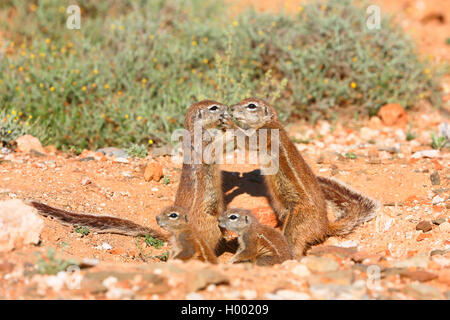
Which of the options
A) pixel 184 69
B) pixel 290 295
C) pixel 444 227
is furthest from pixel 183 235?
pixel 184 69

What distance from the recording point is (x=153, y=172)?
25.0 feet

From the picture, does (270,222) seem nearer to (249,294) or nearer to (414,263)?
(414,263)

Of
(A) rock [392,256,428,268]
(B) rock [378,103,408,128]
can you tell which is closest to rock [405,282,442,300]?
(A) rock [392,256,428,268]

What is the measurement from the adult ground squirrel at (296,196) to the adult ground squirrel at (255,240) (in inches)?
21.4

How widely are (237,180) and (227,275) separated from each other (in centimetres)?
336

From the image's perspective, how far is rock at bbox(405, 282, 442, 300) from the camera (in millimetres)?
4473

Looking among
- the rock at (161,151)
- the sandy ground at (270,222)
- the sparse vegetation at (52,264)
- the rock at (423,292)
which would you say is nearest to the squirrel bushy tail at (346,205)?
the sandy ground at (270,222)

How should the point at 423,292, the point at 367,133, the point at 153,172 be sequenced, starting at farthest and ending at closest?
the point at 367,133 → the point at 153,172 → the point at 423,292

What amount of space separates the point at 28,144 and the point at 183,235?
3.68 m

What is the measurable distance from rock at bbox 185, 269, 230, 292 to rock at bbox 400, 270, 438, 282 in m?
1.46

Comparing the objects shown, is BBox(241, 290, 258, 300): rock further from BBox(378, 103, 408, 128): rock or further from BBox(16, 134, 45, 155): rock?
BBox(378, 103, 408, 128): rock

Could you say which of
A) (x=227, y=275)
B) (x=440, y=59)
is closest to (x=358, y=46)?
(x=440, y=59)

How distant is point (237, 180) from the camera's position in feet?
25.6
